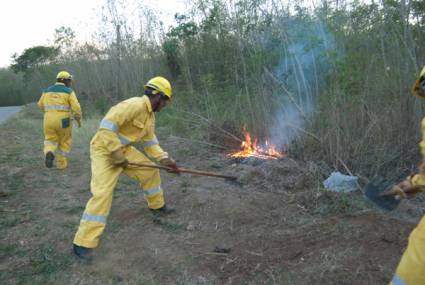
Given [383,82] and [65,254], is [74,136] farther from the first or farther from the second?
[383,82]

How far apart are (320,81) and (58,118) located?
185 inches

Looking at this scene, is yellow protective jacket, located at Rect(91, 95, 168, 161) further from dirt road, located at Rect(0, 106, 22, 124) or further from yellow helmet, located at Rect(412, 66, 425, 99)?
dirt road, located at Rect(0, 106, 22, 124)

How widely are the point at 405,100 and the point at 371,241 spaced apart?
2334 millimetres

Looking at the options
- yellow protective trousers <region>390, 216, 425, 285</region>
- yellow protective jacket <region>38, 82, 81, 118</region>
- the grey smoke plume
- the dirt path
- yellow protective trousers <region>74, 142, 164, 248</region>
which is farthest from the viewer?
yellow protective jacket <region>38, 82, 81, 118</region>

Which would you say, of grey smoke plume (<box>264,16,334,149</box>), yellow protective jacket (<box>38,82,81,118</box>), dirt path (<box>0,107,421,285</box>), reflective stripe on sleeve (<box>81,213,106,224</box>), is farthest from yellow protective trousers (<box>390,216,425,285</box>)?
yellow protective jacket (<box>38,82,81,118</box>)

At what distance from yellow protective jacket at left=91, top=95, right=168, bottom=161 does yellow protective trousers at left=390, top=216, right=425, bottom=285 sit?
2696 millimetres

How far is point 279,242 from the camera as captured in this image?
392 cm

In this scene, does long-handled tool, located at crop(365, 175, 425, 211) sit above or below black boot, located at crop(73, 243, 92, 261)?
above

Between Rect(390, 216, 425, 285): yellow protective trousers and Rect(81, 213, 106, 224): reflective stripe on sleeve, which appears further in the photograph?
Rect(81, 213, 106, 224): reflective stripe on sleeve

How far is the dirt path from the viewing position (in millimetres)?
3494

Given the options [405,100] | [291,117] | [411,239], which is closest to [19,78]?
[291,117]

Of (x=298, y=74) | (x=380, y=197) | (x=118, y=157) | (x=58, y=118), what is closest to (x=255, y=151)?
(x=298, y=74)

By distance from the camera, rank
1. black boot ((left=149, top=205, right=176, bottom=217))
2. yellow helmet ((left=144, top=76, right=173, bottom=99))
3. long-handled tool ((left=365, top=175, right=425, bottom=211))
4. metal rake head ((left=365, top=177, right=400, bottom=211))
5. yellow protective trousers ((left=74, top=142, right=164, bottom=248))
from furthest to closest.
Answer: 1. black boot ((left=149, top=205, right=176, bottom=217))
2. yellow helmet ((left=144, top=76, right=173, bottom=99))
3. yellow protective trousers ((left=74, top=142, right=164, bottom=248))
4. metal rake head ((left=365, top=177, right=400, bottom=211))
5. long-handled tool ((left=365, top=175, right=425, bottom=211))

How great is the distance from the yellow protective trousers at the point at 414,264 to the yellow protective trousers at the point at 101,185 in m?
2.57
